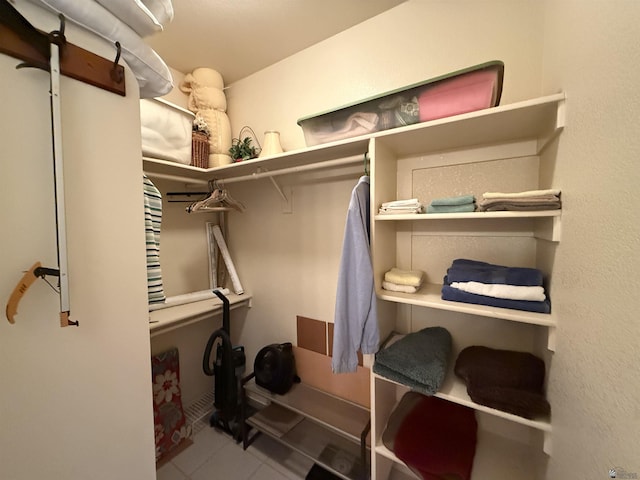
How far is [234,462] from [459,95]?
7.45 ft

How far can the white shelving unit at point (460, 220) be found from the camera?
33.0 inches

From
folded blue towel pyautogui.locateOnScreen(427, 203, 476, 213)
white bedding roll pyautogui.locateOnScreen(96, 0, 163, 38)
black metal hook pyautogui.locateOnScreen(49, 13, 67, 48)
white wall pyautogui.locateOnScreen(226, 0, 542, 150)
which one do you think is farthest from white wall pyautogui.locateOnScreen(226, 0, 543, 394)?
black metal hook pyautogui.locateOnScreen(49, 13, 67, 48)

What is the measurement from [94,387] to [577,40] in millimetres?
1641

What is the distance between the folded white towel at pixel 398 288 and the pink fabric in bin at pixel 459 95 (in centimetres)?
72

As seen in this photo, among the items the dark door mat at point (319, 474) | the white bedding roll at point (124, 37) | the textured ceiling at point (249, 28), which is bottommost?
the dark door mat at point (319, 474)

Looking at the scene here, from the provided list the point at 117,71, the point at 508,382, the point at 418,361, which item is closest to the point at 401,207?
the point at 418,361

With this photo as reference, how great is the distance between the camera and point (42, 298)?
596 mm

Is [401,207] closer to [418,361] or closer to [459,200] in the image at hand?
[459,200]

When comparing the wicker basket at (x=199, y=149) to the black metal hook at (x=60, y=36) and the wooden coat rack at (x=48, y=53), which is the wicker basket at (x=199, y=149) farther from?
the black metal hook at (x=60, y=36)

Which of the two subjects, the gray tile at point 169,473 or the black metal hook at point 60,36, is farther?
the gray tile at point 169,473

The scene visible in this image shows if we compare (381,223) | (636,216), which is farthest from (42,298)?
(636,216)

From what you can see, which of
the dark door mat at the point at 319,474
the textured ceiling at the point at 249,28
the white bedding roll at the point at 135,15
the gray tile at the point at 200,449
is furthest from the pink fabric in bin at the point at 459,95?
the gray tile at the point at 200,449

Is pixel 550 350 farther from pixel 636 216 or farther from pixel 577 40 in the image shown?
pixel 577 40

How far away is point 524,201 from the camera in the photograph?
82 cm
